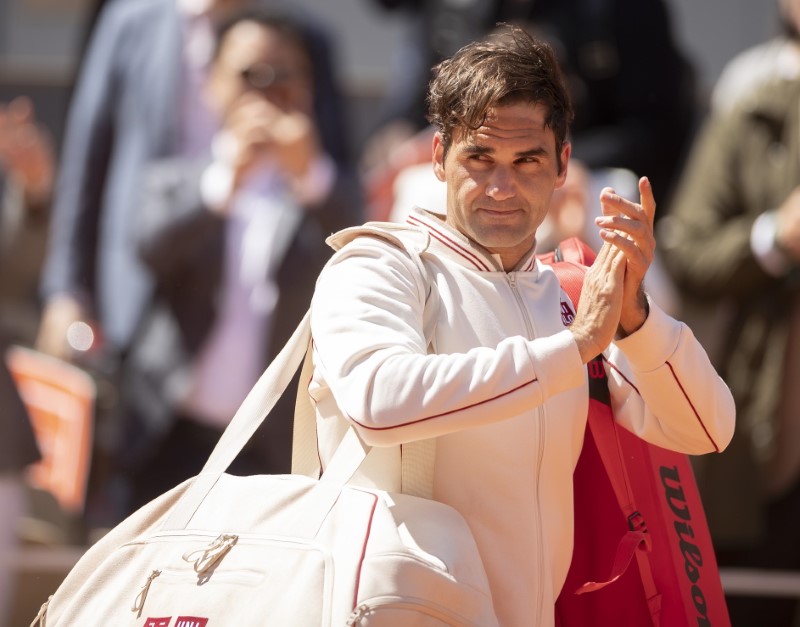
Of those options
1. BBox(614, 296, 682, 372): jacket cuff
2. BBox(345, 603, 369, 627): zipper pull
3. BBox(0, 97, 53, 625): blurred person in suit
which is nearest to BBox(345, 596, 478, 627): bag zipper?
BBox(345, 603, 369, 627): zipper pull

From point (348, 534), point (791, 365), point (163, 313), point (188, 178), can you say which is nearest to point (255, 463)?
point (163, 313)

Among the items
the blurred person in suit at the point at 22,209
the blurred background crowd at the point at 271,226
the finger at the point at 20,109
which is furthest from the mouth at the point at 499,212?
→ the finger at the point at 20,109

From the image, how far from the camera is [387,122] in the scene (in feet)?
19.1

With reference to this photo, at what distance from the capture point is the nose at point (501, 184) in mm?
2453

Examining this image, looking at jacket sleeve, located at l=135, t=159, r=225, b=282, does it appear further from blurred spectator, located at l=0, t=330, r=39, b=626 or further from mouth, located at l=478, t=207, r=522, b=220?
mouth, located at l=478, t=207, r=522, b=220

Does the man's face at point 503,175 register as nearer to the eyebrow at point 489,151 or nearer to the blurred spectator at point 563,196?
the eyebrow at point 489,151

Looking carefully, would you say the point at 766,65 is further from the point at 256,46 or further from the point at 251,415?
the point at 251,415

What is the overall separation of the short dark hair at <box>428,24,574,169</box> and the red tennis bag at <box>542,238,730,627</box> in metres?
0.40

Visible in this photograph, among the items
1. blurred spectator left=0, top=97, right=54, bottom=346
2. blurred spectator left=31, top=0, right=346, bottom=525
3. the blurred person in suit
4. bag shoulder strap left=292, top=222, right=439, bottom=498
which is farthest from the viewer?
blurred spectator left=0, top=97, right=54, bottom=346

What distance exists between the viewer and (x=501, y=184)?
8.05 feet

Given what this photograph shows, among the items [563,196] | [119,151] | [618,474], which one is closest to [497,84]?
[618,474]

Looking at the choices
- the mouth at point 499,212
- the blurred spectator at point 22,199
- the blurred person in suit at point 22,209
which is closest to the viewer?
the mouth at point 499,212

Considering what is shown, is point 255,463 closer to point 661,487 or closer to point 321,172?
point 321,172

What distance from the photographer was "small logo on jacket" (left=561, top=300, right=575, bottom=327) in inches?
103
